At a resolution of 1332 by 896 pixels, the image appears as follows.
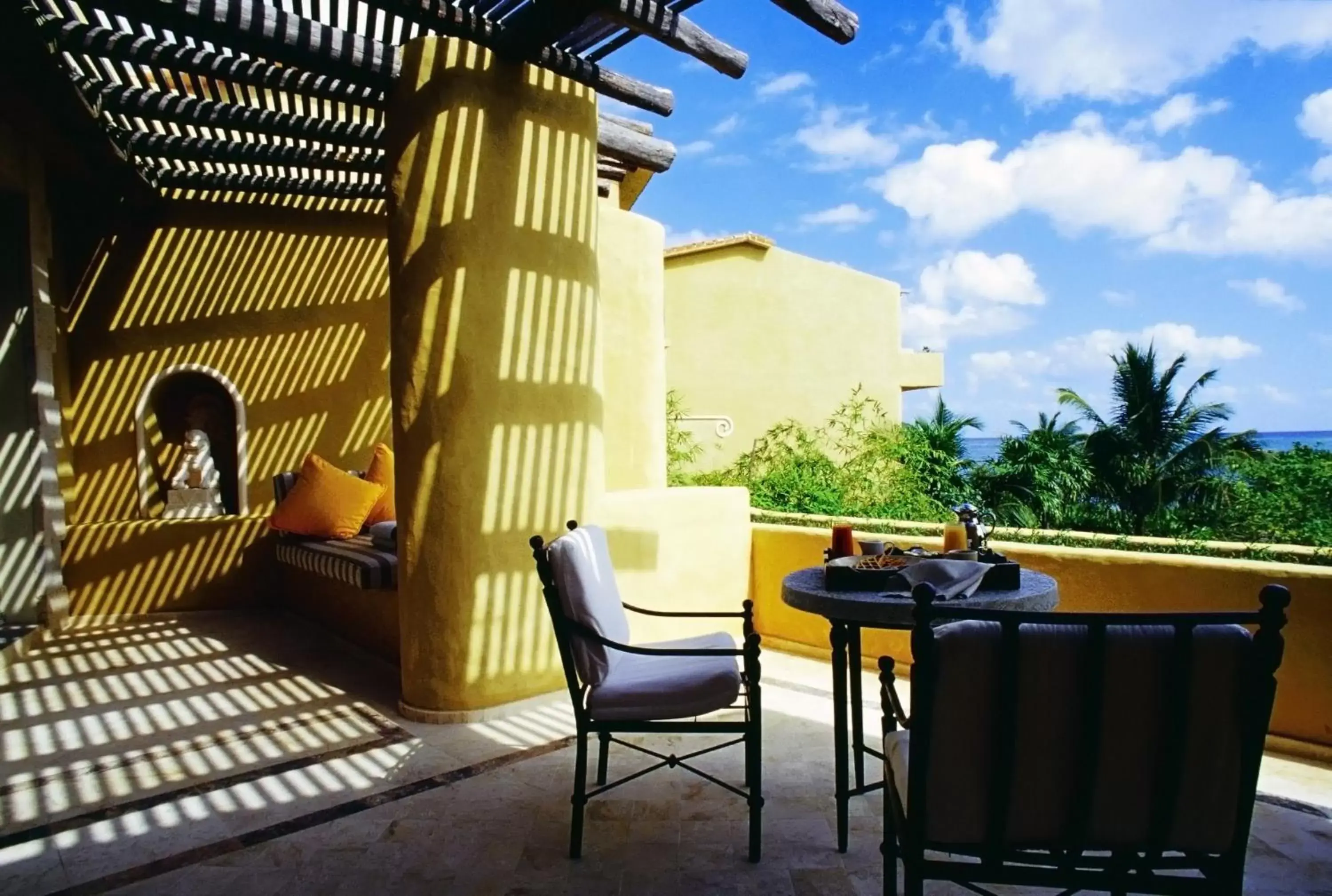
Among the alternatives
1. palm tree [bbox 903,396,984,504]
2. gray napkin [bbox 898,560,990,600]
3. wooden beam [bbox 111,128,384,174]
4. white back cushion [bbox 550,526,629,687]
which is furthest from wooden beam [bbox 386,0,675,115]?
palm tree [bbox 903,396,984,504]

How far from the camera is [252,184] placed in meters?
6.15

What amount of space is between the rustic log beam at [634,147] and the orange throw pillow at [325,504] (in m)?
2.84

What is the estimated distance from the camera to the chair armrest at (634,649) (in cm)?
248

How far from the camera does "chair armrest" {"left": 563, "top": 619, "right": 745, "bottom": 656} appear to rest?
2.48m

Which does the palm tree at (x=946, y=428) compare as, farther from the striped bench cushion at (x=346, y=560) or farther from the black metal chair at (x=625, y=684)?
the black metal chair at (x=625, y=684)

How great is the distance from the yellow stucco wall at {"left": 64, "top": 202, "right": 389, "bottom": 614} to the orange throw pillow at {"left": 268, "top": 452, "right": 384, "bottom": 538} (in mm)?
736

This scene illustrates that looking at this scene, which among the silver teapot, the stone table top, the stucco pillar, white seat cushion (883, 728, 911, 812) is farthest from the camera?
the stucco pillar

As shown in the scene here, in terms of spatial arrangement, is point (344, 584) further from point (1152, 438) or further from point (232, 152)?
point (1152, 438)

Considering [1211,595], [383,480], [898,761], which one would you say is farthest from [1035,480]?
[898,761]

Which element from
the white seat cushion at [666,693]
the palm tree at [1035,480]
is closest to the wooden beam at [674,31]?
the white seat cushion at [666,693]

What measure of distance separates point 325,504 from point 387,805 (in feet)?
10.6

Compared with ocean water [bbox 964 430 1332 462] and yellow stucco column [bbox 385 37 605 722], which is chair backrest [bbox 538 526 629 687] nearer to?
yellow stucco column [bbox 385 37 605 722]

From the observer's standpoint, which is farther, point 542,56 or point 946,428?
point 946,428

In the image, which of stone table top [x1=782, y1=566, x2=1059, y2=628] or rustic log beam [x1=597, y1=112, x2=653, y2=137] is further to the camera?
rustic log beam [x1=597, y1=112, x2=653, y2=137]
